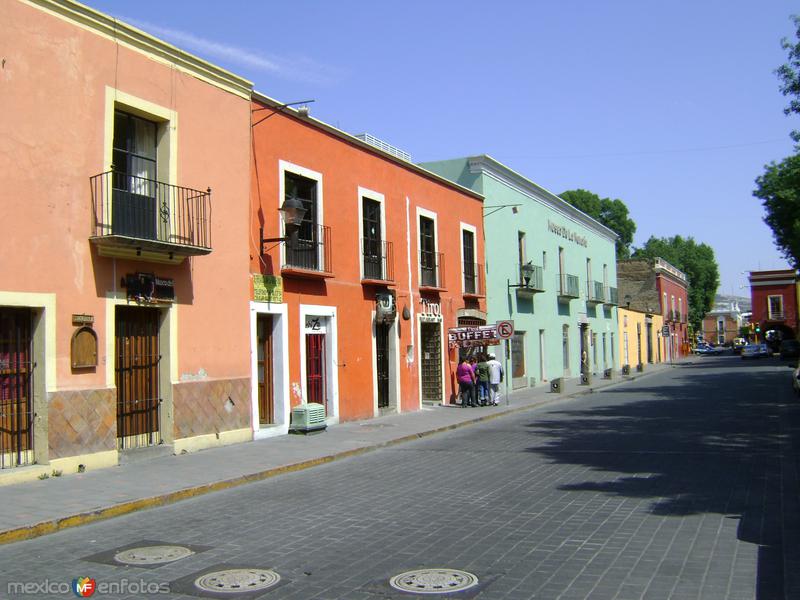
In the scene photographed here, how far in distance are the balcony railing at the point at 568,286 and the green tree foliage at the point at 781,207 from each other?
32.0ft

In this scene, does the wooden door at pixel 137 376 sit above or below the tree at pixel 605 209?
below

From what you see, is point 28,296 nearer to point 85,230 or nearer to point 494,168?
point 85,230

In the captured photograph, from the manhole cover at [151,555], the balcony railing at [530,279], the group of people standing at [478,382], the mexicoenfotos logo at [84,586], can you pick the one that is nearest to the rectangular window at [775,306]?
the balcony railing at [530,279]

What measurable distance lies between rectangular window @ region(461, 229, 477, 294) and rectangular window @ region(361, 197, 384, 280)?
5505 millimetres

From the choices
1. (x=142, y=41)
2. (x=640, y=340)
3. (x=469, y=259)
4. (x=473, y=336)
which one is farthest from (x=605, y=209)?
(x=142, y=41)

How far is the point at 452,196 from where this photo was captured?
23406mm

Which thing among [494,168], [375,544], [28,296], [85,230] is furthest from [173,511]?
[494,168]

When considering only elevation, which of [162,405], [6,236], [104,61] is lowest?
[162,405]

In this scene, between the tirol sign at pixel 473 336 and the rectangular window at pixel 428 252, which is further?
the tirol sign at pixel 473 336

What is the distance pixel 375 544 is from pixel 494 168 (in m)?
21.8

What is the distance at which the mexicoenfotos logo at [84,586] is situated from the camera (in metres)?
5.29

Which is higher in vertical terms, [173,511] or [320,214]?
[320,214]

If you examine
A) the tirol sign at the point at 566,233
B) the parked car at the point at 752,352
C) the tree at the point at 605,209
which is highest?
the tree at the point at 605,209

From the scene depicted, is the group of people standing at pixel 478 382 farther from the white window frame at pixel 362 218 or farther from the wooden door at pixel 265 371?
the wooden door at pixel 265 371
